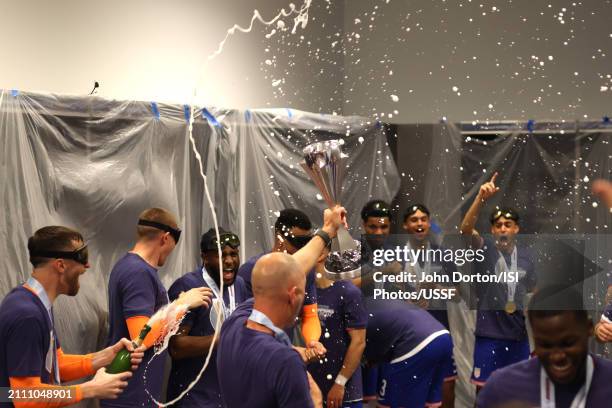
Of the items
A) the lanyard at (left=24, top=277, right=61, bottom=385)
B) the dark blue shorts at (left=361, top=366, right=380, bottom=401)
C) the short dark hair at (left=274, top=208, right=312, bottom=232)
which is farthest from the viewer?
the dark blue shorts at (left=361, top=366, right=380, bottom=401)

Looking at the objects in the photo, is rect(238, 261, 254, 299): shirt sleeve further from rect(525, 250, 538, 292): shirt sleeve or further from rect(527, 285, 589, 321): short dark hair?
rect(525, 250, 538, 292): shirt sleeve

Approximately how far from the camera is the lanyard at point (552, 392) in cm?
253

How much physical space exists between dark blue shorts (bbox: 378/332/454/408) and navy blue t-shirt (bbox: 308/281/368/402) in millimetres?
244

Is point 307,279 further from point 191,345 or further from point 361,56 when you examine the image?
point 361,56

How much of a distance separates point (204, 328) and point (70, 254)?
3.80 ft

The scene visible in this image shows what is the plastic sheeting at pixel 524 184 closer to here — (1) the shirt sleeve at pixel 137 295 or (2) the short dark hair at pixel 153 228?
(2) the short dark hair at pixel 153 228

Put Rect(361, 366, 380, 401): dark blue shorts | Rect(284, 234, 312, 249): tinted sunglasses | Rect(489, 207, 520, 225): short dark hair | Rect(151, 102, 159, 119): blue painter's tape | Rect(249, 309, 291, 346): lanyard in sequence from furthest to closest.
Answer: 1. Rect(489, 207, 520, 225): short dark hair
2. Rect(151, 102, 159, 119): blue painter's tape
3. Rect(361, 366, 380, 401): dark blue shorts
4. Rect(284, 234, 312, 249): tinted sunglasses
5. Rect(249, 309, 291, 346): lanyard

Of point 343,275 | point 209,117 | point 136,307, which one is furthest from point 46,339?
point 209,117

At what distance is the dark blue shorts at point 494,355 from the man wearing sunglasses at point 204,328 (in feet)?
6.05

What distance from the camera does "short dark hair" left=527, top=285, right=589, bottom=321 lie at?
8.52ft

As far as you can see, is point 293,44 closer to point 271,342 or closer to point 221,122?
point 221,122

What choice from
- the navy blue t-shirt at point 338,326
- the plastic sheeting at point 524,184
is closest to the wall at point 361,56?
the plastic sheeting at point 524,184

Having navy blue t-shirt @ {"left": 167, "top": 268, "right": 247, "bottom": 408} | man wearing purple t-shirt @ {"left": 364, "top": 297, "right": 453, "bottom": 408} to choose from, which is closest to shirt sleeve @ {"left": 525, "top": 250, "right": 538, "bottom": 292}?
man wearing purple t-shirt @ {"left": 364, "top": 297, "right": 453, "bottom": 408}

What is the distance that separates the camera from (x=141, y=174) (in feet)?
17.9
